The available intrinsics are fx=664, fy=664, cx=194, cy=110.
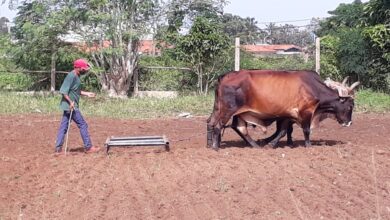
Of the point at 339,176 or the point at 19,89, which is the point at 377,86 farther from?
the point at 339,176

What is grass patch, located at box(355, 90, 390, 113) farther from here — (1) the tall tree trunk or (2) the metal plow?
(1) the tall tree trunk

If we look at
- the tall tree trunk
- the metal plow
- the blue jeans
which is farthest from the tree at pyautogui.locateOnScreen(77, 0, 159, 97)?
the metal plow

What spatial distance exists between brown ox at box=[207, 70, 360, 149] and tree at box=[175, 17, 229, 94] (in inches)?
395

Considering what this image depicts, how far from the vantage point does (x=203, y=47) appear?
20.9m

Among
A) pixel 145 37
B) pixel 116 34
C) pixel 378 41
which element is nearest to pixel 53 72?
pixel 116 34

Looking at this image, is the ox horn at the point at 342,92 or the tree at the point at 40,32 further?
the tree at the point at 40,32

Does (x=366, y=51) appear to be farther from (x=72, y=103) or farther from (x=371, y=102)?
(x=72, y=103)

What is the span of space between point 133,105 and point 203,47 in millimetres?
3771

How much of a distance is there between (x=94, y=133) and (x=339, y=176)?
6.33 m

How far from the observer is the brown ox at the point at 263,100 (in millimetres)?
10742

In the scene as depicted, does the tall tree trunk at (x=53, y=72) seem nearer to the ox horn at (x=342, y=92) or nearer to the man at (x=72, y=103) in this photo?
the man at (x=72, y=103)

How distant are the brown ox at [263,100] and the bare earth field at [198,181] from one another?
0.44 m

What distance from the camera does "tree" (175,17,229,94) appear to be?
20875mm

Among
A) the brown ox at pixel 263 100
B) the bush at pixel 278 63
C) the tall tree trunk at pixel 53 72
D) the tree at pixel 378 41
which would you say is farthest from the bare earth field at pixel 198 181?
the bush at pixel 278 63
